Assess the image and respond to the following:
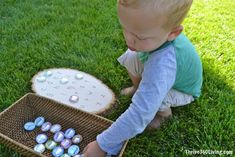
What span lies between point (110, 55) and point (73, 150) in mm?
816

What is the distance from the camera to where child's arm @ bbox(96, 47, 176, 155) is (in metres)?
1.24

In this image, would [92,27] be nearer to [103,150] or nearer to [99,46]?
[99,46]

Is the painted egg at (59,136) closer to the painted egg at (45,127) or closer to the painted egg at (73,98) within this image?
the painted egg at (45,127)

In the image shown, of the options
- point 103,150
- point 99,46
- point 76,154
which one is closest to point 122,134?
point 103,150

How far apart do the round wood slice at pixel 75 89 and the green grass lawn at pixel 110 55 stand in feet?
0.16

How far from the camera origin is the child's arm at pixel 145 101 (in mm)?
1236

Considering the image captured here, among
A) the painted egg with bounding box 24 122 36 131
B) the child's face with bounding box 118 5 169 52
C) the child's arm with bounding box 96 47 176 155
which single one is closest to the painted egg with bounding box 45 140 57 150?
the painted egg with bounding box 24 122 36 131

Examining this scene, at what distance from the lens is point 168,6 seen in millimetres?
1095

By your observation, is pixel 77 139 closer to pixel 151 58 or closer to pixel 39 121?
pixel 39 121

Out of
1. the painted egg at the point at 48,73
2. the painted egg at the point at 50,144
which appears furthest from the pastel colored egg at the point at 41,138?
the painted egg at the point at 48,73

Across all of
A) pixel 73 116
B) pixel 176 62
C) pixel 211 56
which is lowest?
pixel 211 56

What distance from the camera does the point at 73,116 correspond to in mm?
1551

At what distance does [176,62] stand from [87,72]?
76cm

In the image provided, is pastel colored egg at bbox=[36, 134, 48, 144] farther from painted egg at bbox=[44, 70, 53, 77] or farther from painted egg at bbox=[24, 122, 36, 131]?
painted egg at bbox=[44, 70, 53, 77]
